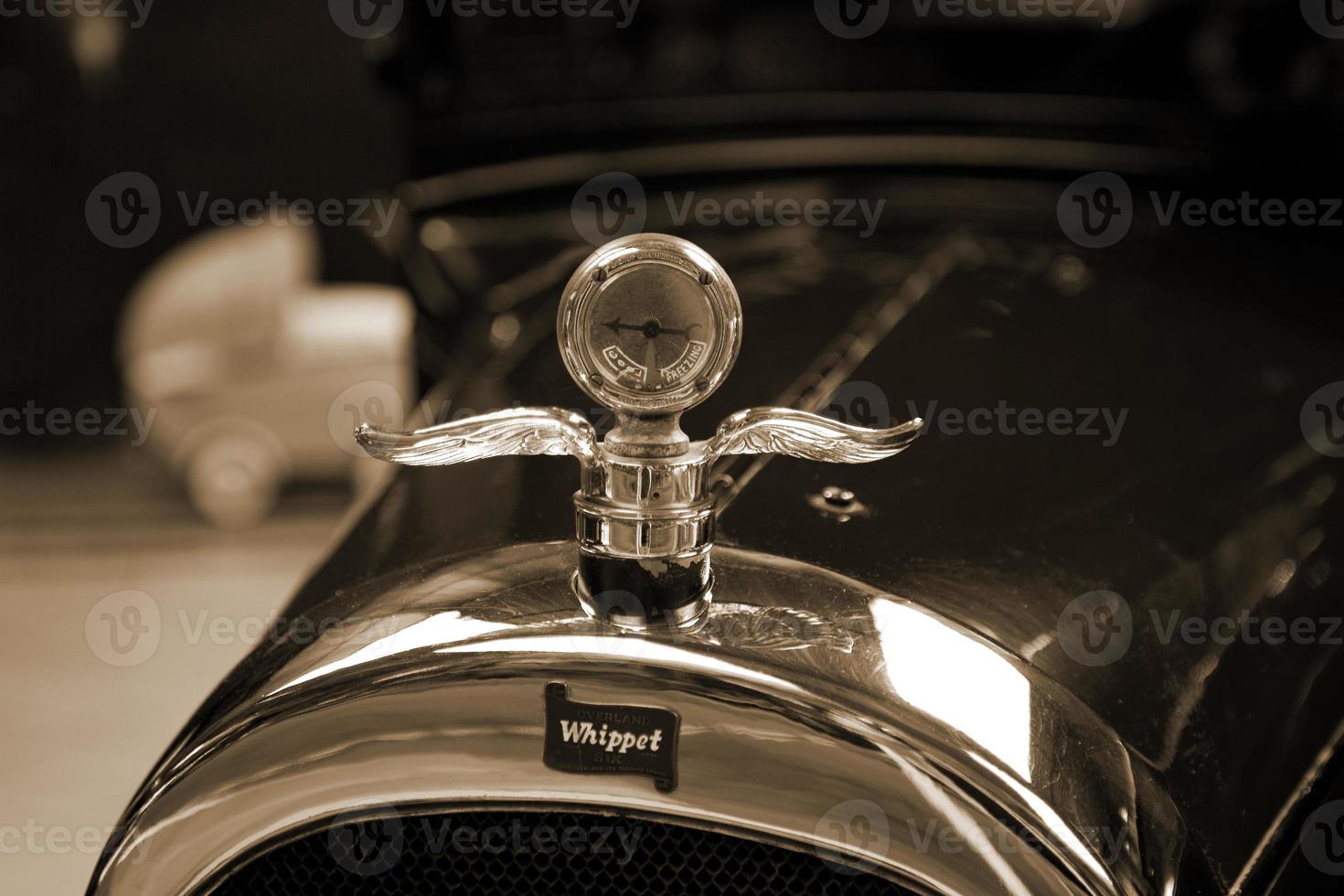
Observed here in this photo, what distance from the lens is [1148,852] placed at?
0.97m

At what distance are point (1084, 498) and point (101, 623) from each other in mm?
3360

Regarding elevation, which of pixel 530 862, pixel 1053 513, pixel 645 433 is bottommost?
pixel 530 862

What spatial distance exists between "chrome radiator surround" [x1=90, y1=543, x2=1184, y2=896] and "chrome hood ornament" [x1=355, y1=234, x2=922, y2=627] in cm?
4

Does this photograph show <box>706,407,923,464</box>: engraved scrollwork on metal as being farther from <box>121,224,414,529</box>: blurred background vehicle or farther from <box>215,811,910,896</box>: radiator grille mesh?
<box>121,224,414,529</box>: blurred background vehicle

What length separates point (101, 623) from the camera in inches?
157

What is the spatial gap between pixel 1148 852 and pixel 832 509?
37 centimetres

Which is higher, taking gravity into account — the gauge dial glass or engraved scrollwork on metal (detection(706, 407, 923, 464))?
the gauge dial glass

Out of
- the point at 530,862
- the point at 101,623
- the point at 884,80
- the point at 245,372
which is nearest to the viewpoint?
the point at 530,862

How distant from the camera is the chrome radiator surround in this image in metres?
0.93

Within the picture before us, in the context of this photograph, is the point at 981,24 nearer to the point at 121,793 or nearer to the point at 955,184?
the point at 955,184

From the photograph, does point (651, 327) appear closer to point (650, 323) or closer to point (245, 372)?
point (650, 323)

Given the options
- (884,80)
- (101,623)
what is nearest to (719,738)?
Result: (884,80)

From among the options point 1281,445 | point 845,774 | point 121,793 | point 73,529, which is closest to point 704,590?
point 845,774

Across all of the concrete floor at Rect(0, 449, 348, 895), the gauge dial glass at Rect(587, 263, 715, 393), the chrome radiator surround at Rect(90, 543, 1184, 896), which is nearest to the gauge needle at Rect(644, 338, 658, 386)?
the gauge dial glass at Rect(587, 263, 715, 393)
